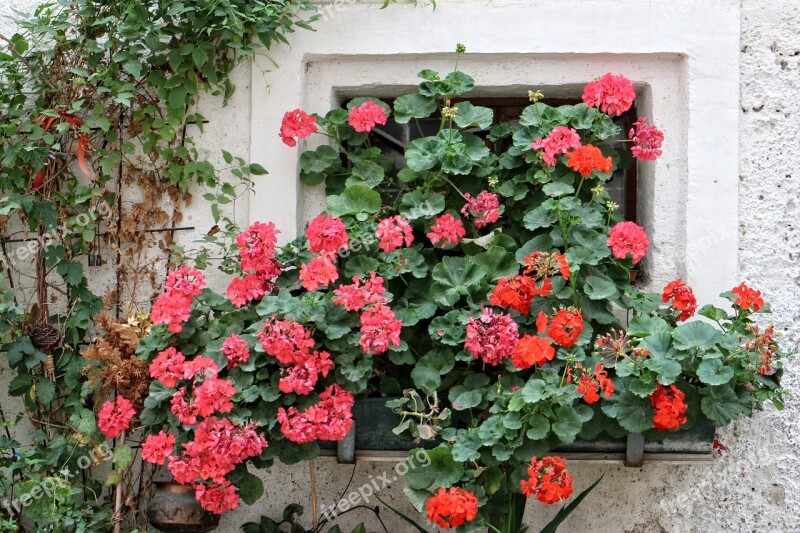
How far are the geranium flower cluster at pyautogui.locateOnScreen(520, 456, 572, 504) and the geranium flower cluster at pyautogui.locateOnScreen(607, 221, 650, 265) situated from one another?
0.69 metres

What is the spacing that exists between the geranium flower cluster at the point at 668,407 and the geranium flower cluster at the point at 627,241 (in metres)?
0.45

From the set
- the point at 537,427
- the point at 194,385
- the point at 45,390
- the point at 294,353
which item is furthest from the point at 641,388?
the point at 45,390

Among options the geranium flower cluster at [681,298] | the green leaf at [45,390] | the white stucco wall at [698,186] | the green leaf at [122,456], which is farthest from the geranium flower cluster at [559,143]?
the green leaf at [45,390]

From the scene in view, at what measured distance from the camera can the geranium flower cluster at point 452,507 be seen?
9.26 feet

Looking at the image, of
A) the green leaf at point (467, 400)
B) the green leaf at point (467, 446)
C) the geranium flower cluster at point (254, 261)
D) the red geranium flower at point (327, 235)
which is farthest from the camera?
the geranium flower cluster at point (254, 261)

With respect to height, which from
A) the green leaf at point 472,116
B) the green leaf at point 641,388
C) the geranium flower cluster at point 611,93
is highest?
the geranium flower cluster at point 611,93

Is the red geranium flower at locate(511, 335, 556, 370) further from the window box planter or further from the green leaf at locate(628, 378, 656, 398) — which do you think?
the window box planter

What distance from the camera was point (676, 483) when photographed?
343cm

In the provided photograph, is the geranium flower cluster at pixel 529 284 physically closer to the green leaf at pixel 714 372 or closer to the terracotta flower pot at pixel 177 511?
the green leaf at pixel 714 372

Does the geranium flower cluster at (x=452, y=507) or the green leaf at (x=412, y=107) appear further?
the green leaf at (x=412, y=107)

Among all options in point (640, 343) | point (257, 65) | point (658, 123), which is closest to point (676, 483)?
point (640, 343)

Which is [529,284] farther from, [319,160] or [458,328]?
[319,160]

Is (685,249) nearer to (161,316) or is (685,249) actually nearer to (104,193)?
(161,316)

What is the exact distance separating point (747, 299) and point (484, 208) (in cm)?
87
